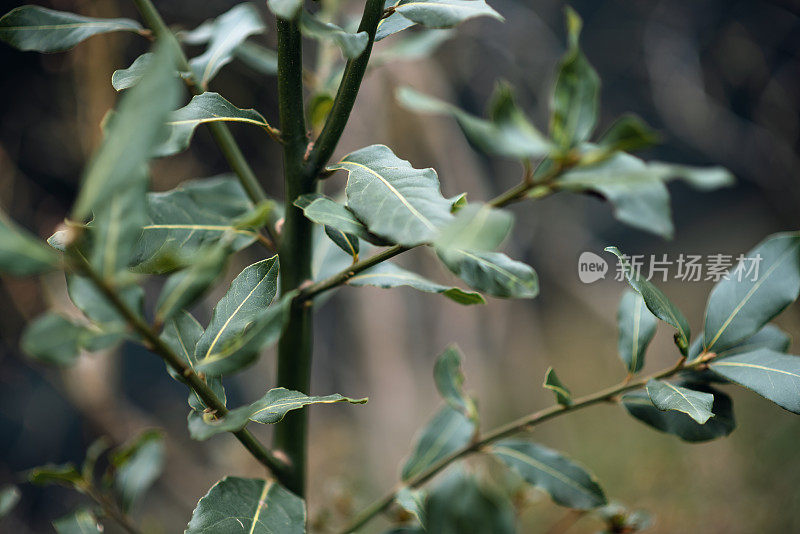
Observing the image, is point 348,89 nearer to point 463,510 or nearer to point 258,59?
point 258,59

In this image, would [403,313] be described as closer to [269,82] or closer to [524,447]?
[269,82]

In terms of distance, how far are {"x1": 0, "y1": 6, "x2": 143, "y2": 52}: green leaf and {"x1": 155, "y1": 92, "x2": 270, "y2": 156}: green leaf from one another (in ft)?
0.43

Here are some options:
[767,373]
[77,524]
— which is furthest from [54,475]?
[767,373]

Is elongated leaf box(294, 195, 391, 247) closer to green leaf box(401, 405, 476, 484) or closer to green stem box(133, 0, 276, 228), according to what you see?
green stem box(133, 0, 276, 228)

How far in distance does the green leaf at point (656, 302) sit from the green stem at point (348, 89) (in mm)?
181

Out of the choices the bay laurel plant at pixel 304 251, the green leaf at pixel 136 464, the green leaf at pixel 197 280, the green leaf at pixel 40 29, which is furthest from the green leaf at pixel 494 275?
the green leaf at pixel 136 464

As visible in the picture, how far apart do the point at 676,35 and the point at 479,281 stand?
1.97 meters

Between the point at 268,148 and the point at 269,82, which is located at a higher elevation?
the point at 269,82

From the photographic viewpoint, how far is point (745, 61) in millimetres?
1809

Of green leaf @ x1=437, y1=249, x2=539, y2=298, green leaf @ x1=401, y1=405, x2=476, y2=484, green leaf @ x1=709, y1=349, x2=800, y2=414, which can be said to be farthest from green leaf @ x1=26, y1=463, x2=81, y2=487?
green leaf @ x1=709, y1=349, x2=800, y2=414

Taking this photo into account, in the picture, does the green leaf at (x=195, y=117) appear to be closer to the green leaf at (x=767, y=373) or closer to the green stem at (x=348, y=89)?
the green stem at (x=348, y=89)

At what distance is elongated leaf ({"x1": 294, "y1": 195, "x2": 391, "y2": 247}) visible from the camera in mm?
304

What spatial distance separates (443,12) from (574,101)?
102 millimetres

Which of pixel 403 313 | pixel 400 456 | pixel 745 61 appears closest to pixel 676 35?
pixel 745 61
